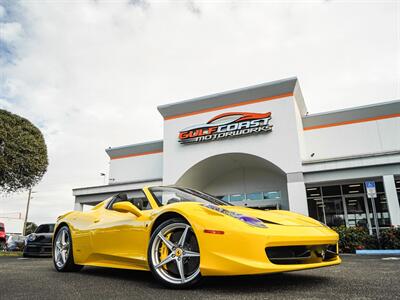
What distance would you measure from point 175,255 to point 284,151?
11811 millimetres

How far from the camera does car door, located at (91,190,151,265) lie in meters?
3.22

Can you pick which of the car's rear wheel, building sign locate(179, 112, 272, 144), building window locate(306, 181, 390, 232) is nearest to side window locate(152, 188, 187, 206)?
the car's rear wheel

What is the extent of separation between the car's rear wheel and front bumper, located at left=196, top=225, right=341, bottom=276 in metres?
0.19

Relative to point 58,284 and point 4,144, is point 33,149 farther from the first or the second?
point 58,284

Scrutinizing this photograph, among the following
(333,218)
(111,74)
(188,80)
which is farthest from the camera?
(333,218)

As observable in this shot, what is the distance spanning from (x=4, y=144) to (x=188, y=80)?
29.7ft

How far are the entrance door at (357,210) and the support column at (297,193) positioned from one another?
336 cm

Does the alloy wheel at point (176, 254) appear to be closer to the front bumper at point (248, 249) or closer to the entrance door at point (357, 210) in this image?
the front bumper at point (248, 249)

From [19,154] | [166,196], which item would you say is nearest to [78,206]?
[19,154]

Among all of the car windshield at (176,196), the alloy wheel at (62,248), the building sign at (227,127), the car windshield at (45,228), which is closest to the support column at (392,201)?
the building sign at (227,127)

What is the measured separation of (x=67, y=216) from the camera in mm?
4844

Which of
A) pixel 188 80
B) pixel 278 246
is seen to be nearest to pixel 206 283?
pixel 278 246

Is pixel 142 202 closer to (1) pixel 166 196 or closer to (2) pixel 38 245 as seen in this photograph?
(1) pixel 166 196

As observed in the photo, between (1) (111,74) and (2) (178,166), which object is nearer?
(1) (111,74)
